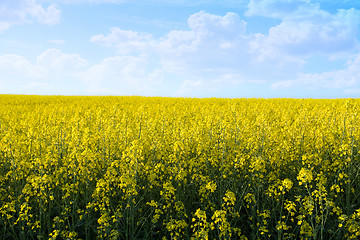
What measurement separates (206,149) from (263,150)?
144cm

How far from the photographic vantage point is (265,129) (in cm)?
749

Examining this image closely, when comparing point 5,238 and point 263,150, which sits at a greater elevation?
point 263,150

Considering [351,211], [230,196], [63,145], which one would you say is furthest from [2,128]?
[351,211]

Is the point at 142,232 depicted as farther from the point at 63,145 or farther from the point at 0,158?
the point at 0,158

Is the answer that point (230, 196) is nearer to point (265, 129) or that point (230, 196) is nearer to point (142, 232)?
point (142, 232)

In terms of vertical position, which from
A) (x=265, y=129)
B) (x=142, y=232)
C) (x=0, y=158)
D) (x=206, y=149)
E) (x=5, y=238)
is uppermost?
(x=265, y=129)

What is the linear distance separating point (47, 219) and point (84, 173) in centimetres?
105

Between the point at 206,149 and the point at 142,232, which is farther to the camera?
the point at 206,149

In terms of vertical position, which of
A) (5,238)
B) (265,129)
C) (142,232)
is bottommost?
(5,238)

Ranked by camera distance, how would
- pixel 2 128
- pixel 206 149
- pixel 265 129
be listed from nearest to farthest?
pixel 206 149 < pixel 265 129 < pixel 2 128

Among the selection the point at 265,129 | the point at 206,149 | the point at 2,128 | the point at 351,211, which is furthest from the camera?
the point at 2,128

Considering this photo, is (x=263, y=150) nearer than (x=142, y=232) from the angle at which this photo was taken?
No

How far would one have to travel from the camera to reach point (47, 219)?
16.9 feet

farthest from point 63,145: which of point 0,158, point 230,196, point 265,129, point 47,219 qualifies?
point 265,129
